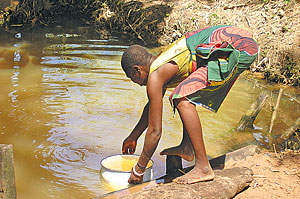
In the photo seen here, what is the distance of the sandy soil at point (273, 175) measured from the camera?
9.43 feet

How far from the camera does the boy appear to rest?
266 cm

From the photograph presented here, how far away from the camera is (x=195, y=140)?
8.80 feet

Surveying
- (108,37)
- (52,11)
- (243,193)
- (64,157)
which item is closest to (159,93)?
(243,193)

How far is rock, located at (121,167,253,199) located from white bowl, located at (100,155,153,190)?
1.41 ft

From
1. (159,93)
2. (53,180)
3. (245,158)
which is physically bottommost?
(53,180)

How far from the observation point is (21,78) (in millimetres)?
6152

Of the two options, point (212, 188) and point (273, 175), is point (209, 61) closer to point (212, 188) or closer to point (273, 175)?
point (212, 188)

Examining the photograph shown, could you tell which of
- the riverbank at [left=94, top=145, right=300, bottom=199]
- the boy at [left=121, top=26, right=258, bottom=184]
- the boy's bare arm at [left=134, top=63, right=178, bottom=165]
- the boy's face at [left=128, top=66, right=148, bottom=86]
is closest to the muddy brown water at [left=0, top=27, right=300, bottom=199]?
the riverbank at [left=94, top=145, right=300, bottom=199]

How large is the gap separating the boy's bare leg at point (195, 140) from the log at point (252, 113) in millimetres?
2136

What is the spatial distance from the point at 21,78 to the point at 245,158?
13.9 feet

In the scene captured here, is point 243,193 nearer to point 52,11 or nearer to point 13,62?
point 13,62

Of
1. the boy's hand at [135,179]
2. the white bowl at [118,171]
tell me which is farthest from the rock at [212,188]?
the white bowl at [118,171]

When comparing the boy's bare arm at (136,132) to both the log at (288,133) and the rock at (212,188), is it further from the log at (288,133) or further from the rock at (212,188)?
the log at (288,133)

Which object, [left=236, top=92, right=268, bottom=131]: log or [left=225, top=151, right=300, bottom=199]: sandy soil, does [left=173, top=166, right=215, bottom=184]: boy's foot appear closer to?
[left=225, top=151, right=300, bottom=199]: sandy soil
